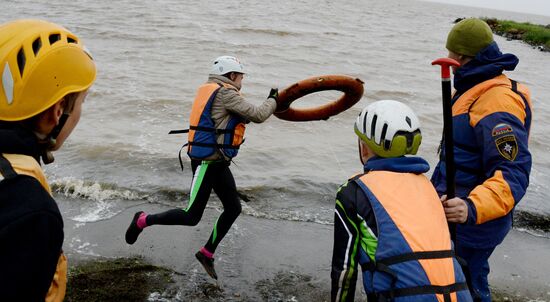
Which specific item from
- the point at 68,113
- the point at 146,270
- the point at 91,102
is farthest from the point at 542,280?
the point at 91,102

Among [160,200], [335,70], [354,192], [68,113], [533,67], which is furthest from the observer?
[533,67]

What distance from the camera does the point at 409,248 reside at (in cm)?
266

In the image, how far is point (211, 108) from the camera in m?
5.39

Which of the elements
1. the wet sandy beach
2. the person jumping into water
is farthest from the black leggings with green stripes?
the wet sandy beach

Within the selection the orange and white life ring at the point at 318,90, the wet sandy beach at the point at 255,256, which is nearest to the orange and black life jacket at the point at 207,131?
the orange and white life ring at the point at 318,90

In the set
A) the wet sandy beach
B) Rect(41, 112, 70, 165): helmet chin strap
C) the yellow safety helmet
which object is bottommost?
the wet sandy beach

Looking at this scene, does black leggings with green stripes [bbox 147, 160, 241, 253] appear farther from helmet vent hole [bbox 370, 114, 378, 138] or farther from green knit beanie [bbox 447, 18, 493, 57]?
green knit beanie [bbox 447, 18, 493, 57]

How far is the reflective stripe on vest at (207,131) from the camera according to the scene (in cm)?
537

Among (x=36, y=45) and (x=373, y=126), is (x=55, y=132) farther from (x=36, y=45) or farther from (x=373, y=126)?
(x=373, y=126)

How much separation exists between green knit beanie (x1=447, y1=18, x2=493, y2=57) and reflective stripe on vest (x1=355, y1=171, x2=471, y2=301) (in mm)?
1555

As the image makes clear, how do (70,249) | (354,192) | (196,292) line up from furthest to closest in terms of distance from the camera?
(70,249) < (196,292) < (354,192)

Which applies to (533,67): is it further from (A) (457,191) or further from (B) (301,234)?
(A) (457,191)

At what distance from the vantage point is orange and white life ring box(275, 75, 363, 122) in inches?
241

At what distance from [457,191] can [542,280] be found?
3083 mm
